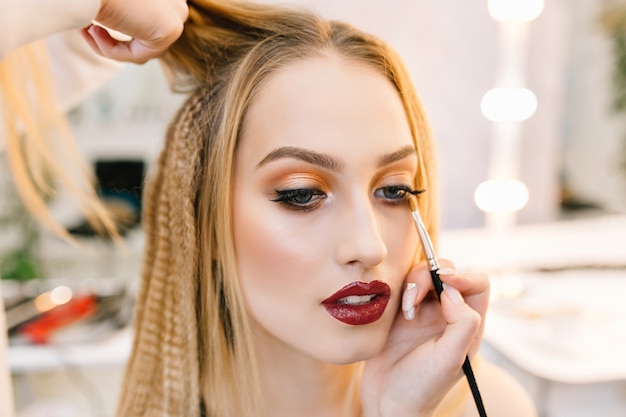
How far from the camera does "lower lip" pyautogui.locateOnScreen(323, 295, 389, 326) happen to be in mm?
579

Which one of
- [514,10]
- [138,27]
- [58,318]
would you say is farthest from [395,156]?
[58,318]

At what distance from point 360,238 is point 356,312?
0.08m

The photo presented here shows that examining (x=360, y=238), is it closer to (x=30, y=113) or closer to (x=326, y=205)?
(x=326, y=205)

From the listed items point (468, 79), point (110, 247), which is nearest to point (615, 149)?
point (468, 79)

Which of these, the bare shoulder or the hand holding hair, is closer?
the hand holding hair

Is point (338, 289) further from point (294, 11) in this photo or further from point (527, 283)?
point (527, 283)

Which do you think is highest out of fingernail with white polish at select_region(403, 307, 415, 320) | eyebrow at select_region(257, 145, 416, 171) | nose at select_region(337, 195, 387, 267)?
eyebrow at select_region(257, 145, 416, 171)

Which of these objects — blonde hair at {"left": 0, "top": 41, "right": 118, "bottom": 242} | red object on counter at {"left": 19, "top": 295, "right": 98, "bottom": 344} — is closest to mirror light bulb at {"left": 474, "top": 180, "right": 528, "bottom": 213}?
blonde hair at {"left": 0, "top": 41, "right": 118, "bottom": 242}

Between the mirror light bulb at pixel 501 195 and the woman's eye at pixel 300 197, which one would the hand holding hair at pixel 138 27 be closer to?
the woman's eye at pixel 300 197

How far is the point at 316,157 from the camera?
55 cm

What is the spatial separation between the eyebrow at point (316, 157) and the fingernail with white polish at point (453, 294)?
146mm

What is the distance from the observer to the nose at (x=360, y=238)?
1.80 ft

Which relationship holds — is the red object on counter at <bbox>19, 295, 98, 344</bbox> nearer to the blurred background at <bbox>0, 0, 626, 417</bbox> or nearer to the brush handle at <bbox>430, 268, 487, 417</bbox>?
the blurred background at <bbox>0, 0, 626, 417</bbox>

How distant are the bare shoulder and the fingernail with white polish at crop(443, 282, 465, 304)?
7.2 inches
